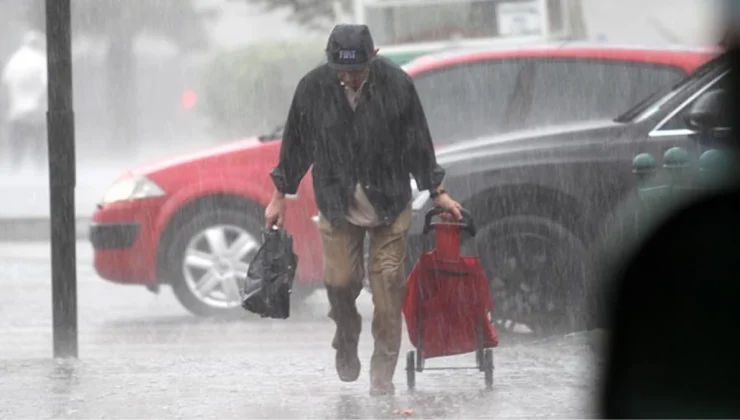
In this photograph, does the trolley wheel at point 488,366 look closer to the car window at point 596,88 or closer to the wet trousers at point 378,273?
the wet trousers at point 378,273

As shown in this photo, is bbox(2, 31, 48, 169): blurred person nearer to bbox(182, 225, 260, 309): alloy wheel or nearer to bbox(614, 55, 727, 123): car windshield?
bbox(182, 225, 260, 309): alloy wheel

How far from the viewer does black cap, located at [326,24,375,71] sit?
27.4 ft

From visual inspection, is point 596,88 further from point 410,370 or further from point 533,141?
point 410,370

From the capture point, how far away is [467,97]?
39.4 feet

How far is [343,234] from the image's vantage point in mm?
8633

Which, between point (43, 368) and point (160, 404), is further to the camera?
point (43, 368)

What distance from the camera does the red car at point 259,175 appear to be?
11.8 meters

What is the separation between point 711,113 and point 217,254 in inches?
156

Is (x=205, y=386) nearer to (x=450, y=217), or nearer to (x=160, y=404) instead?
(x=160, y=404)

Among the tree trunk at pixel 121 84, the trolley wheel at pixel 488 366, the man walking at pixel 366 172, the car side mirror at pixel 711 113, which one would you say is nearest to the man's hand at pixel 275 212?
the man walking at pixel 366 172

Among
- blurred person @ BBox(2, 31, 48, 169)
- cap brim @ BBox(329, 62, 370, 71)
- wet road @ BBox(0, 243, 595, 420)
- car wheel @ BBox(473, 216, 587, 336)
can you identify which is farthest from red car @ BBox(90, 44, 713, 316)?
blurred person @ BBox(2, 31, 48, 169)

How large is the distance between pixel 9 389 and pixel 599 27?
95.5ft

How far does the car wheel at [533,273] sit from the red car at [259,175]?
1.39 meters

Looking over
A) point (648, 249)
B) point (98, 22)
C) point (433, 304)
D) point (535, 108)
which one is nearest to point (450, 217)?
point (433, 304)
